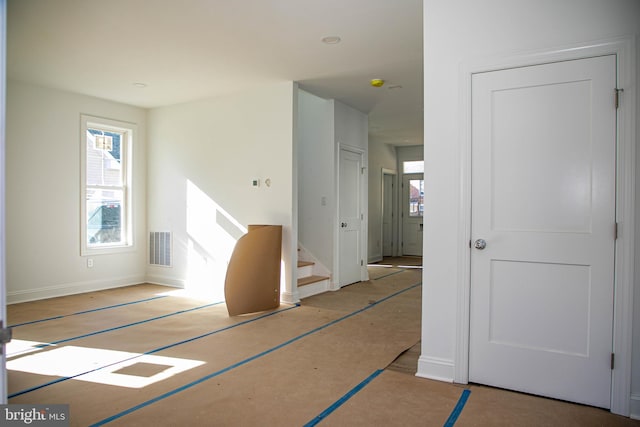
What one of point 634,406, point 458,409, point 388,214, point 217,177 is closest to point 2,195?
point 458,409

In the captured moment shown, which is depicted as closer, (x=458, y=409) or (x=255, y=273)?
(x=458, y=409)

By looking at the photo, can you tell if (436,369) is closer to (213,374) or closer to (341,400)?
(341,400)

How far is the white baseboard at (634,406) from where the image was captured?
7.83 ft

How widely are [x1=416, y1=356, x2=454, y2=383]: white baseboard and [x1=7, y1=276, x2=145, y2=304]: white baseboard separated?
5.05 m

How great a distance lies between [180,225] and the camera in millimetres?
6551

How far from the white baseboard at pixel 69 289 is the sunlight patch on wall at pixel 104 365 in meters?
2.37

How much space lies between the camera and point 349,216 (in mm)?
6711

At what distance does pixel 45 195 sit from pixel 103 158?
106cm

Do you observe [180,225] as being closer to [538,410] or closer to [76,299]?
[76,299]

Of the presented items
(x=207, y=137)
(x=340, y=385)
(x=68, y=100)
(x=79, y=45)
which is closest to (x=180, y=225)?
(x=207, y=137)

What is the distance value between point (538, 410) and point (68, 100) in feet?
21.1

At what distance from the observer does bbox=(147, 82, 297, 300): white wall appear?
551 centimetres

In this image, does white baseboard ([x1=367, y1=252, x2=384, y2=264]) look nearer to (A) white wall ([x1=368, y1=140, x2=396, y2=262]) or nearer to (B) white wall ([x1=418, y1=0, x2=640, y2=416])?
(A) white wall ([x1=368, y1=140, x2=396, y2=262])

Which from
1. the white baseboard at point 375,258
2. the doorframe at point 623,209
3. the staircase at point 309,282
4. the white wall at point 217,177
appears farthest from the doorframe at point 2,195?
the white baseboard at point 375,258
